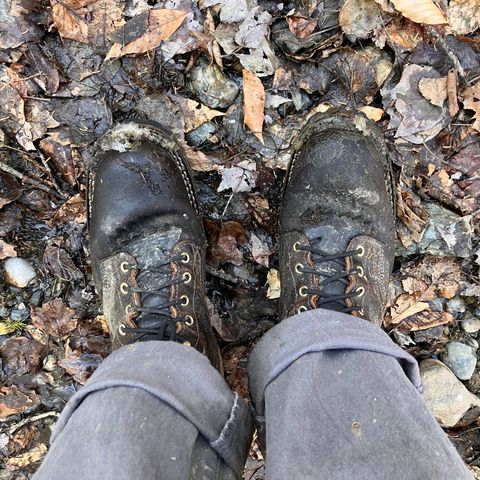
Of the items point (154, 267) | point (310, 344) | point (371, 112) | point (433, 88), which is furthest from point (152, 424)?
point (433, 88)

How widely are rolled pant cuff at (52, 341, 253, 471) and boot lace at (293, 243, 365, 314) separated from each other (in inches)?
28.3

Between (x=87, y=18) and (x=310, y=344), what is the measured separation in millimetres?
2064


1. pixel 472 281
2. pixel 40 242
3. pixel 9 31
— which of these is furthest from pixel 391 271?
pixel 9 31

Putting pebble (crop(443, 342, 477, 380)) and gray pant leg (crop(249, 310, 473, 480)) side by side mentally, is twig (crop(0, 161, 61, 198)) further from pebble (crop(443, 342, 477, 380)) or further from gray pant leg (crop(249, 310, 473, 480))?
pebble (crop(443, 342, 477, 380))

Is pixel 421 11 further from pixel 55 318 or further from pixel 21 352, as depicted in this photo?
pixel 21 352

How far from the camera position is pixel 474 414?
288 centimetres

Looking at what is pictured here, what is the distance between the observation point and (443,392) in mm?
2771

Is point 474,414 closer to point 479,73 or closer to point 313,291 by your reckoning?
point 313,291

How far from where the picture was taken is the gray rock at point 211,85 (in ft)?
8.50

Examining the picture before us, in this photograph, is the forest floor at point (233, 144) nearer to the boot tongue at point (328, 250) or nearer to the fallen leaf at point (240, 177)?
the fallen leaf at point (240, 177)

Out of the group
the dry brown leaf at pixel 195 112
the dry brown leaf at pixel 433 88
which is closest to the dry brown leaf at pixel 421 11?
the dry brown leaf at pixel 433 88

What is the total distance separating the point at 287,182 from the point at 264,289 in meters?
0.67

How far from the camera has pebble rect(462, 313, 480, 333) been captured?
9.31ft

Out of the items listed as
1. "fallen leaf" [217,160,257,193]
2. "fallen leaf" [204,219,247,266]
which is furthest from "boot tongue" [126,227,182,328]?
"fallen leaf" [217,160,257,193]
